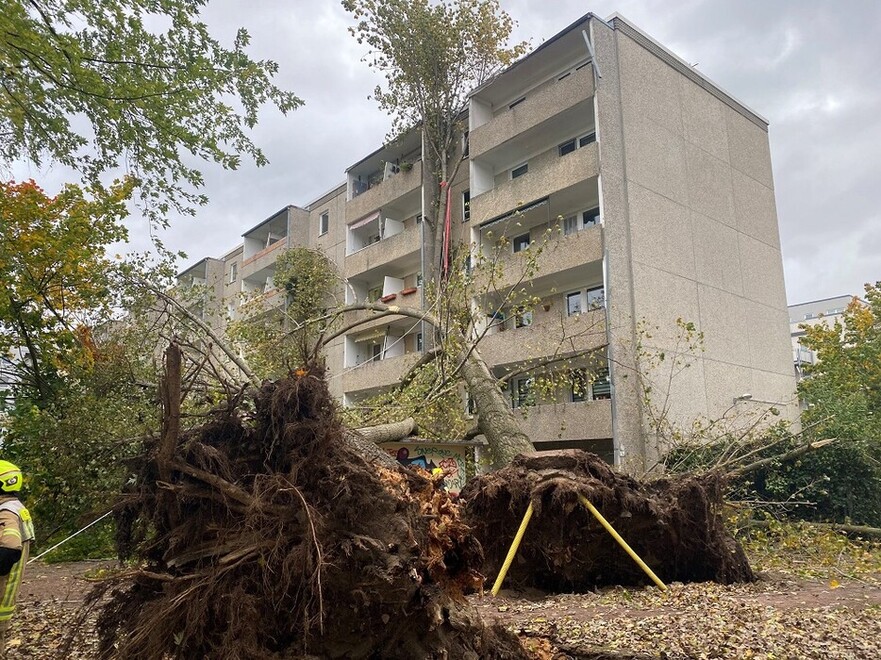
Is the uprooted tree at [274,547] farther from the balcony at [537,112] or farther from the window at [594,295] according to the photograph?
the balcony at [537,112]

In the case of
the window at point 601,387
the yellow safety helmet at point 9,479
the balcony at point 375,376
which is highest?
the balcony at point 375,376

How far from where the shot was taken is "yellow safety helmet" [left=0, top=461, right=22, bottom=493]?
14.6 feet

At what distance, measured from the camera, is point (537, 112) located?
62.8 ft

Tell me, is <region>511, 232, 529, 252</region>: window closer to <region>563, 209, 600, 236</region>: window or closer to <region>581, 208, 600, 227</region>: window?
<region>563, 209, 600, 236</region>: window

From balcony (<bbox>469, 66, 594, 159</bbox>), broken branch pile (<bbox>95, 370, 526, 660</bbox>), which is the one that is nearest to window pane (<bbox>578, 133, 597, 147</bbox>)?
balcony (<bbox>469, 66, 594, 159</bbox>)

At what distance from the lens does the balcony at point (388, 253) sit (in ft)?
77.8

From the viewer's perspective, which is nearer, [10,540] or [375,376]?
[10,540]

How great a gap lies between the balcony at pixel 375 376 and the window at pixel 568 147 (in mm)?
8475

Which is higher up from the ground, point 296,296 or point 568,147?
point 568,147

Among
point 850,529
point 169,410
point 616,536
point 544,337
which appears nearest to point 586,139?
point 544,337

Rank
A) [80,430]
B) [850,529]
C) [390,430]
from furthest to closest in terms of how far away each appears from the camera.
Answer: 1. [850,529]
2. [80,430]
3. [390,430]

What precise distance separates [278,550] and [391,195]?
74.0 feet

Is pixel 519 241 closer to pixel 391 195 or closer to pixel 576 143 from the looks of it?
pixel 576 143

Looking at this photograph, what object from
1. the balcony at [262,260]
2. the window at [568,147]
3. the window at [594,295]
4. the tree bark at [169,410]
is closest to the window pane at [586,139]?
the window at [568,147]
